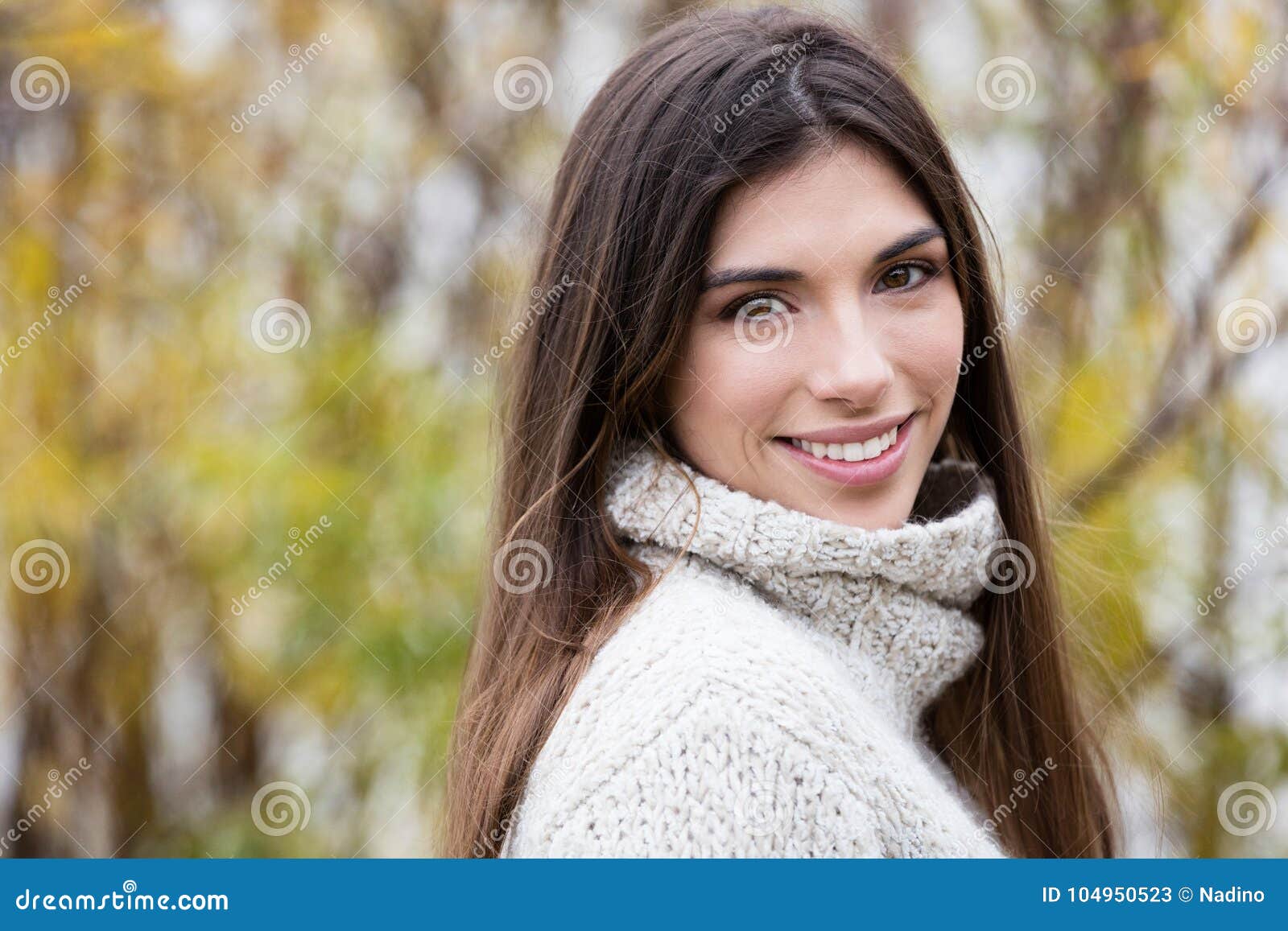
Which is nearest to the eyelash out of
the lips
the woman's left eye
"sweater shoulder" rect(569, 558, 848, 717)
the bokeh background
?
the woman's left eye

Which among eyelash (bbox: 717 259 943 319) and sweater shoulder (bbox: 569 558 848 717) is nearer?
sweater shoulder (bbox: 569 558 848 717)

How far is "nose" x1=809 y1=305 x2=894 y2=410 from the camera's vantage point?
1.21m

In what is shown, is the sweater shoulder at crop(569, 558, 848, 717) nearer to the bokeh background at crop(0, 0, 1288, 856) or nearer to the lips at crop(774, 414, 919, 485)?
the lips at crop(774, 414, 919, 485)

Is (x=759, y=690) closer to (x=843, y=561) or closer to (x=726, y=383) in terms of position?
(x=843, y=561)

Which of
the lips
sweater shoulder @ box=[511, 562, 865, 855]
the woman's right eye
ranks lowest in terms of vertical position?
sweater shoulder @ box=[511, 562, 865, 855]

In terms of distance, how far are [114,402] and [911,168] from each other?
235cm

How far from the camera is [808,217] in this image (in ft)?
3.96

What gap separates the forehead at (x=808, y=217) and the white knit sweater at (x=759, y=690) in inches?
10.3

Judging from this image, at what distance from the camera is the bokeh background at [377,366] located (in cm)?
263

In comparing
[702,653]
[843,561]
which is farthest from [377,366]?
[702,653]

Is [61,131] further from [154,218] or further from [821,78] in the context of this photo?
[821,78]

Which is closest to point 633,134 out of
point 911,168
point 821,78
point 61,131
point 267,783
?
point 821,78

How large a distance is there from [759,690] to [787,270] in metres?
0.44

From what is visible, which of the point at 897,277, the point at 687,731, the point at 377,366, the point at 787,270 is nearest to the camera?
the point at 687,731
